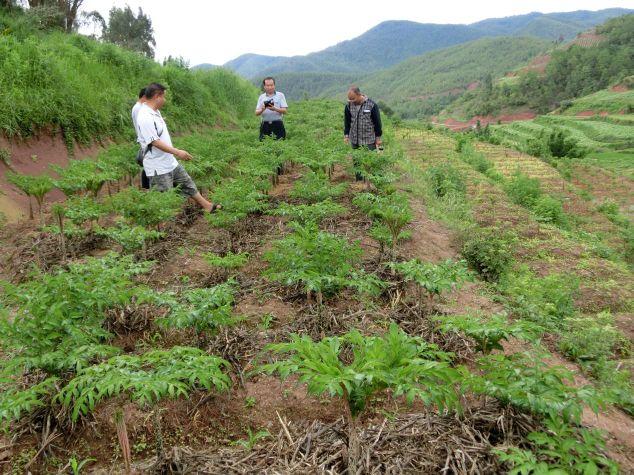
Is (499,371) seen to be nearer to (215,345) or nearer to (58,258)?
(215,345)

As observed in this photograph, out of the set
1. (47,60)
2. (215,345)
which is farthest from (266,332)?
(47,60)

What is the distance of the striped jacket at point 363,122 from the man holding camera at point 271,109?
4.74 ft

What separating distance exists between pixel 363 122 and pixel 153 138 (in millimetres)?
4011

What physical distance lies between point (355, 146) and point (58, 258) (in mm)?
5494

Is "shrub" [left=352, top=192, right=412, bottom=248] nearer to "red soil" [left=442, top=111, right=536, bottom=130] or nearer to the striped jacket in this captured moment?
the striped jacket

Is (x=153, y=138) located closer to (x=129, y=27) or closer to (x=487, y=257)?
(x=487, y=257)

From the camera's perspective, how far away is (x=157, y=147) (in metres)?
5.95

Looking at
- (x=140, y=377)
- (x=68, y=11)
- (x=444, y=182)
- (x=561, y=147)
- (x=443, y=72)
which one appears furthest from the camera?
(x=443, y=72)

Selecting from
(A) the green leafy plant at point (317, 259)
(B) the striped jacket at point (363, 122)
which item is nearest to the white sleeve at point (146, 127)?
(A) the green leafy plant at point (317, 259)

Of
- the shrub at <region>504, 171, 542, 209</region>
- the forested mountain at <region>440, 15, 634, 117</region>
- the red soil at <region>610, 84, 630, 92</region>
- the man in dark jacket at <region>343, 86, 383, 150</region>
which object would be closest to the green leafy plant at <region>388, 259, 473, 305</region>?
the man in dark jacket at <region>343, 86, 383, 150</region>

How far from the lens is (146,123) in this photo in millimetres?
5773

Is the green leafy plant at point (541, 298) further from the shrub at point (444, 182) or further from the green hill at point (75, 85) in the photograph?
the green hill at point (75, 85)

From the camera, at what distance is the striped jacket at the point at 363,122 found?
8195mm

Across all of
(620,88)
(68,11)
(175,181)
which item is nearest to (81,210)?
(175,181)
